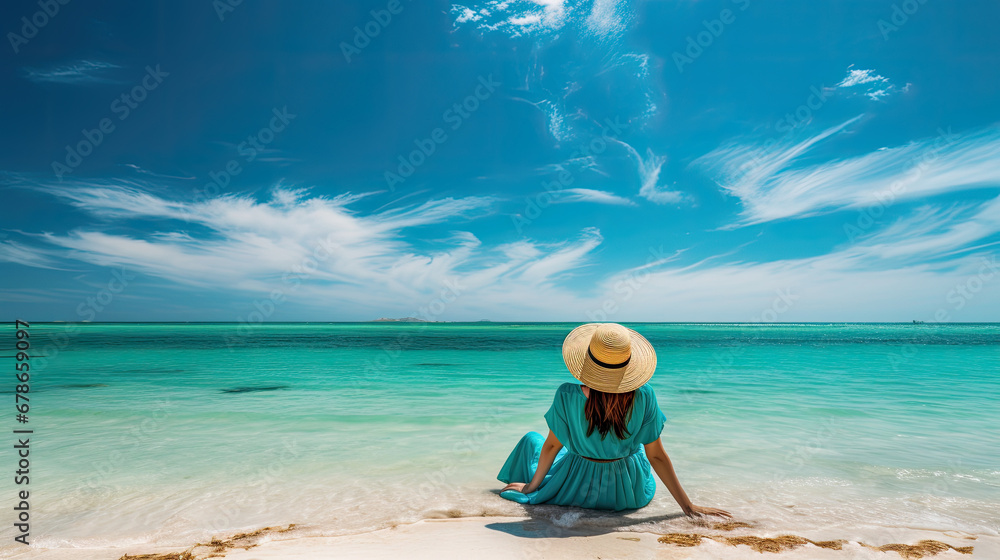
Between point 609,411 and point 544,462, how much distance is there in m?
0.83

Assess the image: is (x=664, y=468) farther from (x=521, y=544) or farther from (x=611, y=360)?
(x=521, y=544)

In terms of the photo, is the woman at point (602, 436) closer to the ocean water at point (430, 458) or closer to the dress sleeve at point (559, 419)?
the dress sleeve at point (559, 419)

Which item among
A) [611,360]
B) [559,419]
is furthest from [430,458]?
[611,360]

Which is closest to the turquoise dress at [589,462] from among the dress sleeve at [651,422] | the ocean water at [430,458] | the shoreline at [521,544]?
the dress sleeve at [651,422]

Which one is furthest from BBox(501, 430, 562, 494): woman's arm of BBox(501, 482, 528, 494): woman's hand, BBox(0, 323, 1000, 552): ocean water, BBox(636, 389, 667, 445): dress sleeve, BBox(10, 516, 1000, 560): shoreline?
BBox(636, 389, 667, 445): dress sleeve

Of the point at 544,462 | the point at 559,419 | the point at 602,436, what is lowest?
the point at 544,462

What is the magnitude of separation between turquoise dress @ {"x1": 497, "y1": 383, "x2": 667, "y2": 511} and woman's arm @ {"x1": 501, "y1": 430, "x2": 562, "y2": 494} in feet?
0.15

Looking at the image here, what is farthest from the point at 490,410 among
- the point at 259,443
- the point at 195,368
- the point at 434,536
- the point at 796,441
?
the point at 195,368

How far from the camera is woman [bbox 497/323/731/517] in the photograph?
9.66ft

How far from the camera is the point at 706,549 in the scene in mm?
2836

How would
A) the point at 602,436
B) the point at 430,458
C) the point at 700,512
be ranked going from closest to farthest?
the point at 602,436 → the point at 700,512 → the point at 430,458

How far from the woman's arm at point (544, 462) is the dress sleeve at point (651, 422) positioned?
621 mm

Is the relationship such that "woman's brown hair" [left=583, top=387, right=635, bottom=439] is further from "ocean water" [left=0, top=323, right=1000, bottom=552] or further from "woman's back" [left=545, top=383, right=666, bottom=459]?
"ocean water" [left=0, top=323, right=1000, bottom=552]

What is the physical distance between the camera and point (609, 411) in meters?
3.06
